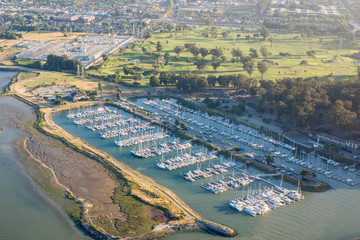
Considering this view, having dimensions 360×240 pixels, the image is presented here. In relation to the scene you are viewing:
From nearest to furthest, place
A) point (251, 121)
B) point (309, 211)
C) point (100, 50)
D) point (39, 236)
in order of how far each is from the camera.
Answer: point (39, 236) → point (309, 211) → point (251, 121) → point (100, 50)

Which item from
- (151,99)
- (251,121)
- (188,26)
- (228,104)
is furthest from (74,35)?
(251,121)

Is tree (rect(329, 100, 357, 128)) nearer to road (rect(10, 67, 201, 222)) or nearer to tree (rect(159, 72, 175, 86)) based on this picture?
road (rect(10, 67, 201, 222))

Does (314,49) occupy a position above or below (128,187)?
above

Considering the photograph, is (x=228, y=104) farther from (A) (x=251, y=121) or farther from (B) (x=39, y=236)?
(B) (x=39, y=236)

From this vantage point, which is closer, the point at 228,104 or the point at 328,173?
the point at 328,173

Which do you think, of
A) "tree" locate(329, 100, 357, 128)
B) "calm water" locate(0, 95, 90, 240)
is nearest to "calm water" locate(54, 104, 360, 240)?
"calm water" locate(0, 95, 90, 240)

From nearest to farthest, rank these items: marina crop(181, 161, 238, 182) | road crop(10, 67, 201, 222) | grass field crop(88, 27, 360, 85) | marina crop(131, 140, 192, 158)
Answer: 1. road crop(10, 67, 201, 222)
2. marina crop(181, 161, 238, 182)
3. marina crop(131, 140, 192, 158)
4. grass field crop(88, 27, 360, 85)

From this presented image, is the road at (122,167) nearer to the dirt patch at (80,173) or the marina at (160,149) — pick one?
the dirt patch at (80,173)
